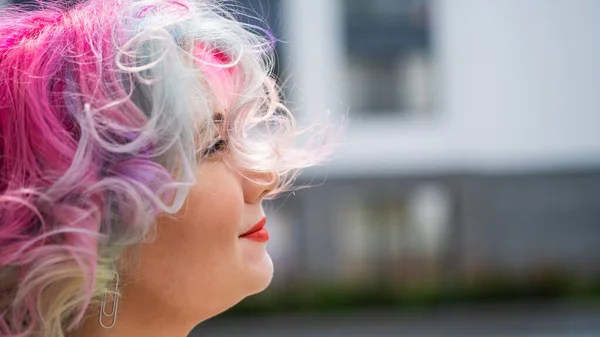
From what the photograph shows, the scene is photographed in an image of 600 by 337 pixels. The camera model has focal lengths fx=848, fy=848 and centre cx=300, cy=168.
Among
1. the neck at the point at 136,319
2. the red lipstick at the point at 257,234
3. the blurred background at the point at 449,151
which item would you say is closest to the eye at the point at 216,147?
the red lipstick at the point at 257,234

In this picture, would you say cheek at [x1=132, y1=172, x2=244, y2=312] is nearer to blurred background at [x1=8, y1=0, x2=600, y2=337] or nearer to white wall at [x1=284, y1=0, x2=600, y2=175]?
blurred background at [x1=8, y1=0, x2=600, y2=337]

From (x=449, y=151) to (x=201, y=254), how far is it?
1547 cm

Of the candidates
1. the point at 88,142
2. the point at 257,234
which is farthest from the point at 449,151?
the point at 88,142

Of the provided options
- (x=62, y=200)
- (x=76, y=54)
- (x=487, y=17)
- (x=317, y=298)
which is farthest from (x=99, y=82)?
(x=487, y=17)

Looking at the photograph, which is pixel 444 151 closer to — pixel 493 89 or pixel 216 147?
pixel 493 89

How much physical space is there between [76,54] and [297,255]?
1497 cm

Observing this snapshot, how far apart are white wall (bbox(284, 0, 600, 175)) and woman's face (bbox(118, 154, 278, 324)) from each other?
1480cm

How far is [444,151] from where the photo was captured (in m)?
16.5

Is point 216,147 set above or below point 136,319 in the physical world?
above

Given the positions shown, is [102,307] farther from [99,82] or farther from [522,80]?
[522,80]

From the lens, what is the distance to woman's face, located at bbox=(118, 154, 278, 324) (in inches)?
52.7

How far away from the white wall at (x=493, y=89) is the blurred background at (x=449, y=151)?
0.08ft

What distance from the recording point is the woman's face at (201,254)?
1.34 m

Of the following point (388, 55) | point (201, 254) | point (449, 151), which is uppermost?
point (388, 55)
